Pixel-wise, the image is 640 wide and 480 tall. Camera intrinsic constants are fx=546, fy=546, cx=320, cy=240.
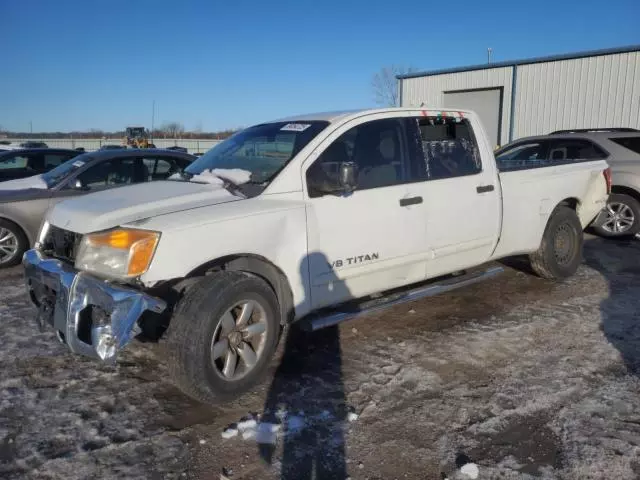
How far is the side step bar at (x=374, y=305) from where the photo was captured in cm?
389

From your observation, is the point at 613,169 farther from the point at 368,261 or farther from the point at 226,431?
the point at 226,431

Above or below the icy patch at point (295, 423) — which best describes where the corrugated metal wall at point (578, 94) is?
above

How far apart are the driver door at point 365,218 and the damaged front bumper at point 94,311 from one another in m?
1.25

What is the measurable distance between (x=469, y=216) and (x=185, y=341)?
2789 mm

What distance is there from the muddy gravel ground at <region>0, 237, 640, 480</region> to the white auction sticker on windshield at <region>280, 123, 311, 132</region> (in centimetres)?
171

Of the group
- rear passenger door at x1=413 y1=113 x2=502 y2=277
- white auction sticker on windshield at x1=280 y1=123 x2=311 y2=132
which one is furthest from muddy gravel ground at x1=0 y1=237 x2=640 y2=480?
white auction sticker on windshield at x1=280 y1=123 x2=311 y2=132

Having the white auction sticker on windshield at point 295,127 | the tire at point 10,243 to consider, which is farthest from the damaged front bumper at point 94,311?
the tire at point 10,243

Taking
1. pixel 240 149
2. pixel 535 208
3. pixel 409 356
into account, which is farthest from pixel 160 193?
pixel 535 208

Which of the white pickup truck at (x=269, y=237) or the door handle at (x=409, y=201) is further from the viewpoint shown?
the door handle at (x=409, y=201)

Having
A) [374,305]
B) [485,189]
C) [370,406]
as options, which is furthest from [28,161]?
[370,406]

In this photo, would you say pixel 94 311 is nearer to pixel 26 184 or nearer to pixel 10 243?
pixel 10 243

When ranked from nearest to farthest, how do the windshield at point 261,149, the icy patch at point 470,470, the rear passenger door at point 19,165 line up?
1. the icy patch at point 470,470
2. the windshield at point 261,149
3. the rear passenger door at point 19,165

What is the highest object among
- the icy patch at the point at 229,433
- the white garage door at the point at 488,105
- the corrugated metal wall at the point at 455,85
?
the corrugated metal wall at the point at 455,85

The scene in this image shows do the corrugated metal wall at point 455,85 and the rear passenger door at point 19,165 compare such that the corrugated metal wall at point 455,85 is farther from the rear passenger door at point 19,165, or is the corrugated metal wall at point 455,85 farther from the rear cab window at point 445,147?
the rear cab window at point 445,147
